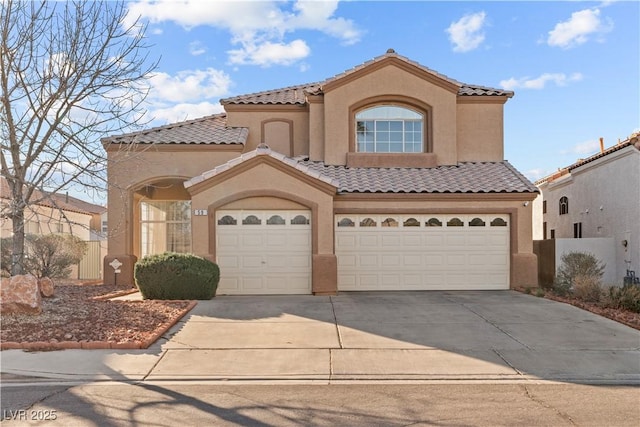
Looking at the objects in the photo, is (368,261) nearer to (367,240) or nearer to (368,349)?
(367,240)

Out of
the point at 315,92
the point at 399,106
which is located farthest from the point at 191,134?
the point at 399,106

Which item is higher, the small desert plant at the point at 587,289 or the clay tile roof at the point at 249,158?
the clay tile roof at the point at 249,158

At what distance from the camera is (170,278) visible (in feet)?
45.2

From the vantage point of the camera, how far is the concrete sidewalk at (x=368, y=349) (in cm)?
803

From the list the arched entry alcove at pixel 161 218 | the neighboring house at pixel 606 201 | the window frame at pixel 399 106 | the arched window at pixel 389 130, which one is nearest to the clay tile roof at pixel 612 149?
the neighboring house at pixel 606 201

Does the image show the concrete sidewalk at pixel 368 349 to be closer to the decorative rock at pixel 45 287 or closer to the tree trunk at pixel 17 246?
the decorative rock at pixel 45 287

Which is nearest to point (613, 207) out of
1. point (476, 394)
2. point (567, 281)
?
point (567, 281)

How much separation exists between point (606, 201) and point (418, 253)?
26.1 ft

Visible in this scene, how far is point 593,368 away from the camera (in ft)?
27.5

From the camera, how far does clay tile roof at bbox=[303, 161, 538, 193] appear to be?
17.1m

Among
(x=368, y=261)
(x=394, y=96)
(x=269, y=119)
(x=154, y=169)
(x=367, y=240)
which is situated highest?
(x=394, y=96)

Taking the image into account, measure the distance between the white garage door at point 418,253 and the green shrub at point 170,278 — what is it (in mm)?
4752

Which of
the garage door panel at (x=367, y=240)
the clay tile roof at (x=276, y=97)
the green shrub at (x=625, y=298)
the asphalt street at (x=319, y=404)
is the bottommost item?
the asphalt street at (x=319, y=404)

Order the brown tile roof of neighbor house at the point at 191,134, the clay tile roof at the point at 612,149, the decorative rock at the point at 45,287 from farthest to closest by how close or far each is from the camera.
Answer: the brown tile roof of neighbor house at the point at 191,134 < the clay tile roof at the point at 612,149 < the decorative rock at the point at 45,287
